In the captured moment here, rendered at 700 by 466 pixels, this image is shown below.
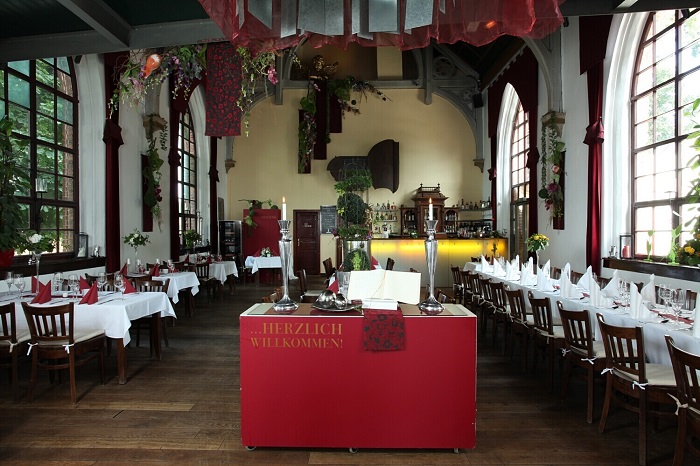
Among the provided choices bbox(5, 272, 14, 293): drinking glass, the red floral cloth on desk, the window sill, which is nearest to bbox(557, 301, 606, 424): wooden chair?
the red floral cloth on desk

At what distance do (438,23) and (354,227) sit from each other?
2.46m

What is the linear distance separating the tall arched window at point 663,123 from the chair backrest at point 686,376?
366cm

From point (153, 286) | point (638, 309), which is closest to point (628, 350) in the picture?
point (638, 309)

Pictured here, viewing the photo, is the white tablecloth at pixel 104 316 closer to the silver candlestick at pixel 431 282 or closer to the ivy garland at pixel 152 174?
the silver candlestick at pixel 431 282

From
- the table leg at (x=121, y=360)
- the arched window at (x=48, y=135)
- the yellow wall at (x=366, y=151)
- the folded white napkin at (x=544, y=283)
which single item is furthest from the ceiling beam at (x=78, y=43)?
the yellow wall at (x=366, y=151)

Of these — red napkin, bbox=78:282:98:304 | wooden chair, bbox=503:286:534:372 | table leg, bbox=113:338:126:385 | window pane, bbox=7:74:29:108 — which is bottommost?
table leg, bbox=113:338:126:385

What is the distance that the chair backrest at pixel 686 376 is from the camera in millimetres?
2166

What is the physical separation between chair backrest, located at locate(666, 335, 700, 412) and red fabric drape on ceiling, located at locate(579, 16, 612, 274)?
494 centimetres

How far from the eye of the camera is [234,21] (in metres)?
1.91

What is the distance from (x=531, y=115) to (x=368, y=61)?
19.7ft

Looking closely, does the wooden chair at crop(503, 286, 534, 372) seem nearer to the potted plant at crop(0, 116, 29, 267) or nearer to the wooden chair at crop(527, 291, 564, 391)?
the wooden chair at crop(527, 291, 564, 391)

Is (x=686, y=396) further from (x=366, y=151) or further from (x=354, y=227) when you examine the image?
(x=366, y=151)

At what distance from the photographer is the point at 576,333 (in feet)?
11.5

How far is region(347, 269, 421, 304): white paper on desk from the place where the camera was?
2.83 metres
